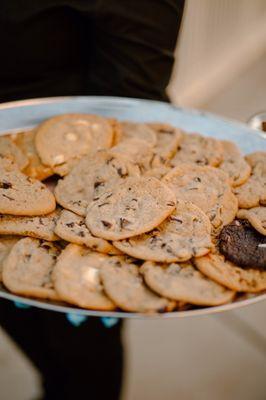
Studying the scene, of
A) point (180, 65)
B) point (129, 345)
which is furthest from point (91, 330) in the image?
point (180, 65)

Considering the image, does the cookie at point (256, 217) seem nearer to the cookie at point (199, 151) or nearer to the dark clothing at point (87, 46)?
the cookie at point (199, 151)

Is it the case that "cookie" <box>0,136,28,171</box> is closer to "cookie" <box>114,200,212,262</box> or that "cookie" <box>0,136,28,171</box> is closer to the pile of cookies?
the pile of cookies

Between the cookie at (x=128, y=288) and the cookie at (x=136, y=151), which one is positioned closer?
the cookie at (x=128, y=288)

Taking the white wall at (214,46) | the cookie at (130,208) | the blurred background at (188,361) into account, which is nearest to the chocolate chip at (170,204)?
the cookie at (130,208)

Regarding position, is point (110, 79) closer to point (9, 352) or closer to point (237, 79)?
point (9, 352)

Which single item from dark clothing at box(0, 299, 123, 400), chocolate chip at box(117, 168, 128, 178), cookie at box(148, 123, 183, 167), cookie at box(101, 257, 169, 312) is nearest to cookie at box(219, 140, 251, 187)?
cookie at box(148, 123, 183, 167)

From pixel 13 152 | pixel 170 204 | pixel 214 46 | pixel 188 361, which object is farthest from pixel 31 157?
pixel 214 46
